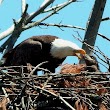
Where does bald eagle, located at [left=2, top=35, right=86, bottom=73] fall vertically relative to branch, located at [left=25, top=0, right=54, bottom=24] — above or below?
below

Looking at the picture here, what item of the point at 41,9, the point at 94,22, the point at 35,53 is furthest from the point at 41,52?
the point at 41,9

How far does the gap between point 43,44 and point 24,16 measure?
0.52 metres

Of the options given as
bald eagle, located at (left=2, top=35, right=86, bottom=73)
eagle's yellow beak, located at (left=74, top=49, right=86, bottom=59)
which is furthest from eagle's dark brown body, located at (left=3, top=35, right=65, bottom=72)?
eagle's yellow beak, located at (left=74, top=49, right=86, bottom=59)

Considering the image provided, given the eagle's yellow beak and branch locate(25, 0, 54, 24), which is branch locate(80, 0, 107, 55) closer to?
the eagle's yellow beak

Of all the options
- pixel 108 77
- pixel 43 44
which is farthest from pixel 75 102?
pixel 43 44

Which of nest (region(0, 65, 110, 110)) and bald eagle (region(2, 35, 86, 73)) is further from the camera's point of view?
bald eagle (region(2, 35, 86, 73))

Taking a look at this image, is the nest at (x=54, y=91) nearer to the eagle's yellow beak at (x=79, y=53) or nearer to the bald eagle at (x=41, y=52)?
the eagle's yellow beak at (x=79, y=53)

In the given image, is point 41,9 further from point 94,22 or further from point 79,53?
point 94,22

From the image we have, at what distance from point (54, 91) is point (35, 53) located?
2.02m

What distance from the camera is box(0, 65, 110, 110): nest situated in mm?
6316

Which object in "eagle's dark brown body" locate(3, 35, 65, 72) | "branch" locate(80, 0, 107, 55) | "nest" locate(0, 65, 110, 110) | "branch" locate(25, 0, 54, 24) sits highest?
"branch" locate(25, 0, 54, 24)

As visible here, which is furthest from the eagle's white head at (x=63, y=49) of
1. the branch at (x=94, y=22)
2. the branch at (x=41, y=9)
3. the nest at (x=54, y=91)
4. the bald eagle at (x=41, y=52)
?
the nest at (x=54, y=91)

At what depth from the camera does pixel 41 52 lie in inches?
345

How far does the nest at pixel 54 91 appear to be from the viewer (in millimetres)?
6316
